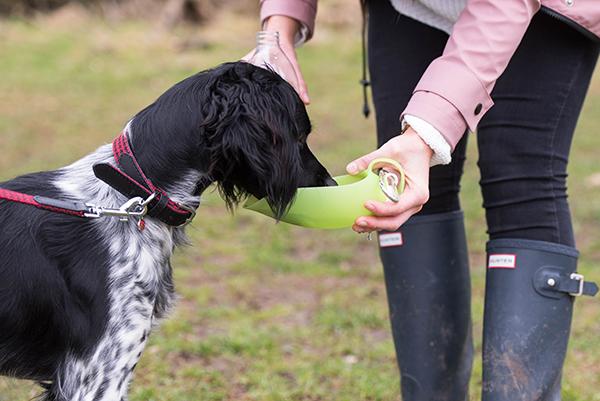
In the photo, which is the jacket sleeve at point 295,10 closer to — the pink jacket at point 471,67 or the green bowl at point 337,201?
the green bowl at point 337,201

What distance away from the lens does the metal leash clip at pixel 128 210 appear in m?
2.63

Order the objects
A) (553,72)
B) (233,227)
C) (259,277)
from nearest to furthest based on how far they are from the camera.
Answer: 1. (553,72)
2. (259,277)
3. (233,227)

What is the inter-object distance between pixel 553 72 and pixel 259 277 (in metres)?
3.32

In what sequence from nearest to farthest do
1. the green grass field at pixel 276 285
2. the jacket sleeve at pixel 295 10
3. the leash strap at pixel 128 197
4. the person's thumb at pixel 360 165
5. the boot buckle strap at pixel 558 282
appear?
the person's thumb at pixel 360 165
the leash strap at pixel 128 197
the boot buckle strap at pixel 558 282
the jacket sleeve at pixel 295 10
the green grass field at pixel 276 285

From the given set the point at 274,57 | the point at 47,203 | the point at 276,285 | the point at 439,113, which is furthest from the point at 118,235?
the point at 276,285

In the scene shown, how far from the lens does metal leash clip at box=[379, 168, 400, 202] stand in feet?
7.97

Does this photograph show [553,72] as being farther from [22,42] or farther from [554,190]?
[22,42]

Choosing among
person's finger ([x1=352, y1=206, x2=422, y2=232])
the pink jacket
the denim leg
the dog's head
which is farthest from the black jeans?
the dog's head

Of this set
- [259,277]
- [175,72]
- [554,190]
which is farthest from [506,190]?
[175,72]

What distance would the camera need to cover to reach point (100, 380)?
2.76 meters

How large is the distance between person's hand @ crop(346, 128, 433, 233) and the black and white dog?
1.11ft

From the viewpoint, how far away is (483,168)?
9.44 feet

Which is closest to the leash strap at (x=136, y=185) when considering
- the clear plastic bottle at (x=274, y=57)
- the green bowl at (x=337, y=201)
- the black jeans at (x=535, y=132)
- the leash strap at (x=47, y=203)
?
the leash strap at (x=47, y=203)

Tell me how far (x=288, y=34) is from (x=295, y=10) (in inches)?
3.6
